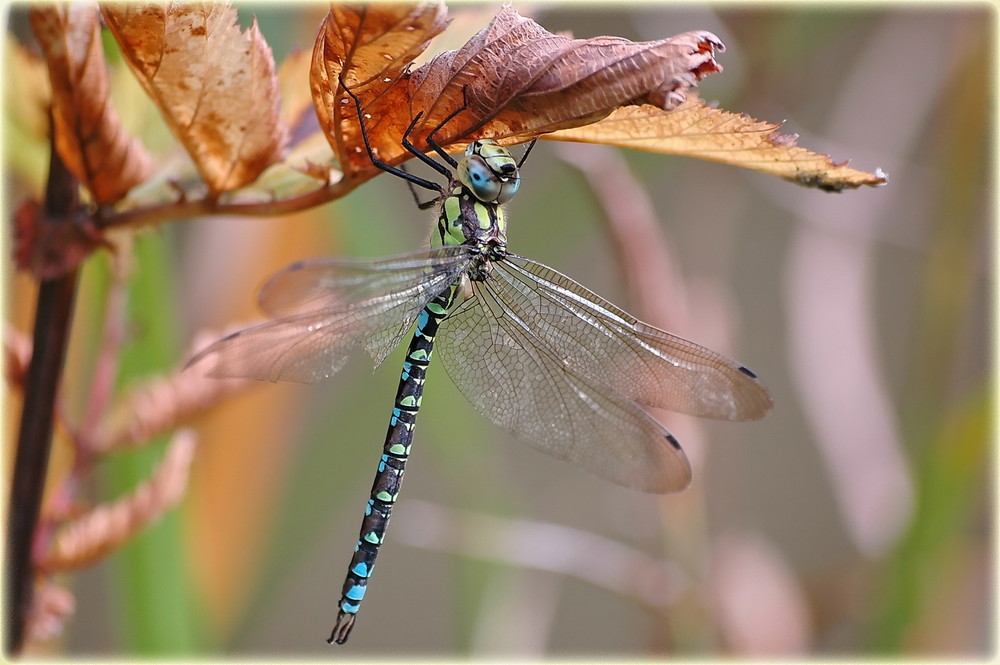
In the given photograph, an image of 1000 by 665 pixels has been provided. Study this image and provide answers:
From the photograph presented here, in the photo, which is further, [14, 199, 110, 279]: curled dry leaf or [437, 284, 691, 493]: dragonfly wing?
[437, 284, 691, 493]: dragonfly wing

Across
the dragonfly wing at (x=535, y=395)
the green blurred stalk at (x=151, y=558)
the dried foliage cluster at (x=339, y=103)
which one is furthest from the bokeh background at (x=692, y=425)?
the dried foliage cluster at (x=339, y=103)

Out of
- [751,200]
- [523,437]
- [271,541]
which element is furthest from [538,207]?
[751,200]

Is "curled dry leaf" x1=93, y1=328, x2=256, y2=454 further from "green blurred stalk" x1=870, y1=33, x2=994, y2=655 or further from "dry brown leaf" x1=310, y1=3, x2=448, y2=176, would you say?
"green blurred stalk" x1=870, y1=33, x2=994, y2=655

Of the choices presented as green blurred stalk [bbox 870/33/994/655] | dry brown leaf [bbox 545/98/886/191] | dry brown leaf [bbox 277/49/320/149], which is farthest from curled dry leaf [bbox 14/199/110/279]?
green blurred stalk [bbox 870/33/994/655]

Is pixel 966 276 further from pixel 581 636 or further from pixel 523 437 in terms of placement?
pixel 581 636

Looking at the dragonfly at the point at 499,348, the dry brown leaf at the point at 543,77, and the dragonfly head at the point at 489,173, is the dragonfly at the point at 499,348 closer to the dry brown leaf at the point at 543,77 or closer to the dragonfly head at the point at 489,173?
the dragonfly head at the point at 489,173
